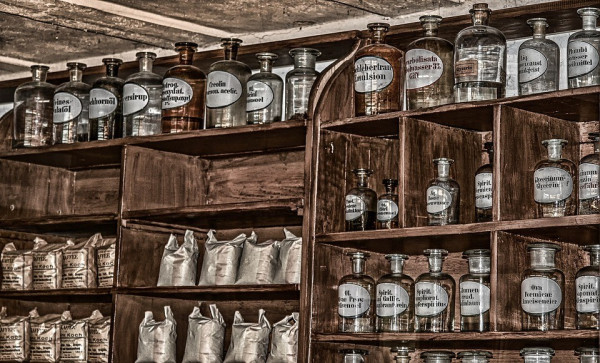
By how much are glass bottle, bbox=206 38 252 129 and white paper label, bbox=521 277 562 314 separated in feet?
3.71

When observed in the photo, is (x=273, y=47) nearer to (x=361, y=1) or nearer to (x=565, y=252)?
(x=361, y=1)

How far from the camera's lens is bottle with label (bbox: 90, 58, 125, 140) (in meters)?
3.72

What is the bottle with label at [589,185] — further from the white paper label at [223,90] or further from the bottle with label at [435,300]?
the white paper label at [223,90]

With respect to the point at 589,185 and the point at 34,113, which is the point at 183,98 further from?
the point at 589,185

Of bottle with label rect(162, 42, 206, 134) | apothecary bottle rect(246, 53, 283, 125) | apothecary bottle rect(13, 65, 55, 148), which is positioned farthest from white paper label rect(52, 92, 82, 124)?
apothecary bottle rect(246, 53, 283, 125)

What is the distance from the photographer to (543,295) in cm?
272

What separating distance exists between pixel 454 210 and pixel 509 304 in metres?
0.31

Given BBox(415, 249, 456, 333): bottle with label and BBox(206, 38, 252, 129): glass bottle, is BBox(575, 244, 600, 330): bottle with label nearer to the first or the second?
BBox(415, 249, 456, 333): bottle with label

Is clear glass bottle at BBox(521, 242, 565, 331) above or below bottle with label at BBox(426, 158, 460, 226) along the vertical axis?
below

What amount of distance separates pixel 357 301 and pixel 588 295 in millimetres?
659

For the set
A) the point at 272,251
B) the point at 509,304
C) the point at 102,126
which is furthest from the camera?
the point at 102,126

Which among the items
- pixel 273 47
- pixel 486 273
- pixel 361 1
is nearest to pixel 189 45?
pixel 273 47

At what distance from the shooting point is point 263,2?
11.3 feet

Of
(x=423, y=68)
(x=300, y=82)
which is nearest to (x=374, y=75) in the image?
(x=423, y=68)
